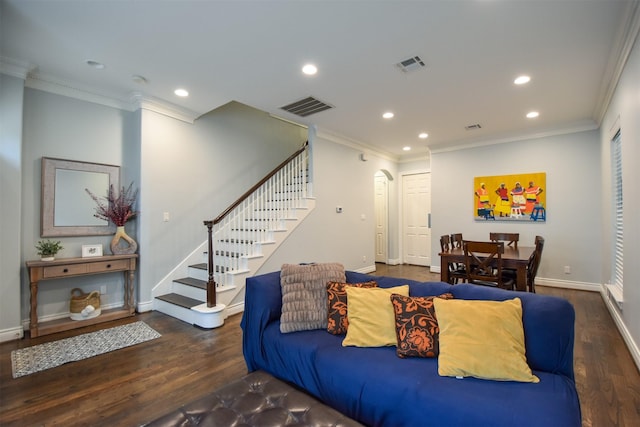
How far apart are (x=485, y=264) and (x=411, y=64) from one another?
2403mm

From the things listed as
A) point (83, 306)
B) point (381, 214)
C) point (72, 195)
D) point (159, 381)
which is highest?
point (72, 195)

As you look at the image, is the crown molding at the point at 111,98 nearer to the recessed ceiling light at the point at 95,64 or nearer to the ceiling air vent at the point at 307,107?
the recessed ceiling light at the point at 95,64

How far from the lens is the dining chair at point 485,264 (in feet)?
11.1

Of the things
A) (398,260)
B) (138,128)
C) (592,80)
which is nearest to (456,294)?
(592,80)

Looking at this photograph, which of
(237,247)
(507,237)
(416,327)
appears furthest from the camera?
(507,237)

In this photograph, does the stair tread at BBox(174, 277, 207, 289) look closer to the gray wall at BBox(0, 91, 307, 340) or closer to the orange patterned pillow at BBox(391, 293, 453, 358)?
the gray wall at BBox(0, 91, 307, 340)

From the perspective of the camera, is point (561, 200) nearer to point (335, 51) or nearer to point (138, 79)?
point (335, 51)

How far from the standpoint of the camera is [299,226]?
16.2 feet

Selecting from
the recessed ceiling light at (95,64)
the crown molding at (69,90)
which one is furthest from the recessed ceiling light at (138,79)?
the crown molding at (69,90)

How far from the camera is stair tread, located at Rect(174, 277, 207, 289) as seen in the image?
3884mm

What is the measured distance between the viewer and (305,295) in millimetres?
2221

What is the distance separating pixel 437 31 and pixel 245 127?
3.70m

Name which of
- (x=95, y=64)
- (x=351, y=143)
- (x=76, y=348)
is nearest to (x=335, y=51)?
(x=95, y=64)

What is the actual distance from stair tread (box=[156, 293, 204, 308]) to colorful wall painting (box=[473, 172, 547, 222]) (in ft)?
17.3
